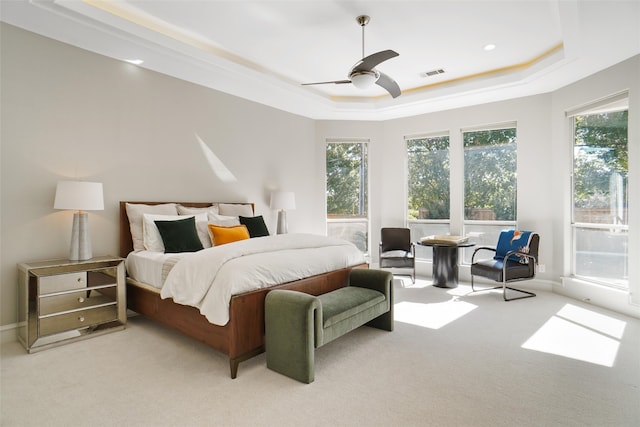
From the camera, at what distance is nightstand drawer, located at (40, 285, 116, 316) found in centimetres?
307

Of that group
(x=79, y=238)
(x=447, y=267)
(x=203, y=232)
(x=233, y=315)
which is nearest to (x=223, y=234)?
(x=203, y=232)

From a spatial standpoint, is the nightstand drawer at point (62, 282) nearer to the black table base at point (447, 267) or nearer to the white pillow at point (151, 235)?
Result: the white pillow at point (151, 235)

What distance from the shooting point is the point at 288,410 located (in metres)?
2.14

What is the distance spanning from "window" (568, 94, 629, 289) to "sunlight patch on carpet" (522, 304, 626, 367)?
78 centimetres

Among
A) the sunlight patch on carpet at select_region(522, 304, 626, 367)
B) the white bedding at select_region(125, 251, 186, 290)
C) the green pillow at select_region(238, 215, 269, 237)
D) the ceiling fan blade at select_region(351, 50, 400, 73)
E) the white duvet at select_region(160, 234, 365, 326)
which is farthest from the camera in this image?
the green pillow at select_region(238, 215, 269, 237)

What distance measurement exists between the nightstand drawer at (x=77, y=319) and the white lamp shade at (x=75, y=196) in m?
1.00

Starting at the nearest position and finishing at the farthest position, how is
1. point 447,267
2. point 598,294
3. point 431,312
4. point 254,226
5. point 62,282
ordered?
point 62,282, point 431,312, point 598,294, point 254,226, point 447,267

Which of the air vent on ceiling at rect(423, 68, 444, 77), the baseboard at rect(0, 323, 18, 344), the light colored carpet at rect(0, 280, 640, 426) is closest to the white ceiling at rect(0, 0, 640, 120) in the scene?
the air vent on ceiling at rect(423, 68, 444, 77)

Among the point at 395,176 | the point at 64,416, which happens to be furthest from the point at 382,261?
the point at 64,416

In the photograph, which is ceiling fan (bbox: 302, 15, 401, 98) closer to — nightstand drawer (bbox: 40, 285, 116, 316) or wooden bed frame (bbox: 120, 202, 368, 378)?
wooden bed frame (bbox: 120, 202, 368, 378)

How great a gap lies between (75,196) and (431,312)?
13.0 feet

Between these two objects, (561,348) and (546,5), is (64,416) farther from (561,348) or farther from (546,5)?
(546,5)

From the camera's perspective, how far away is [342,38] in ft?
13.0

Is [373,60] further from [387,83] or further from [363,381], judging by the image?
[363,381]
